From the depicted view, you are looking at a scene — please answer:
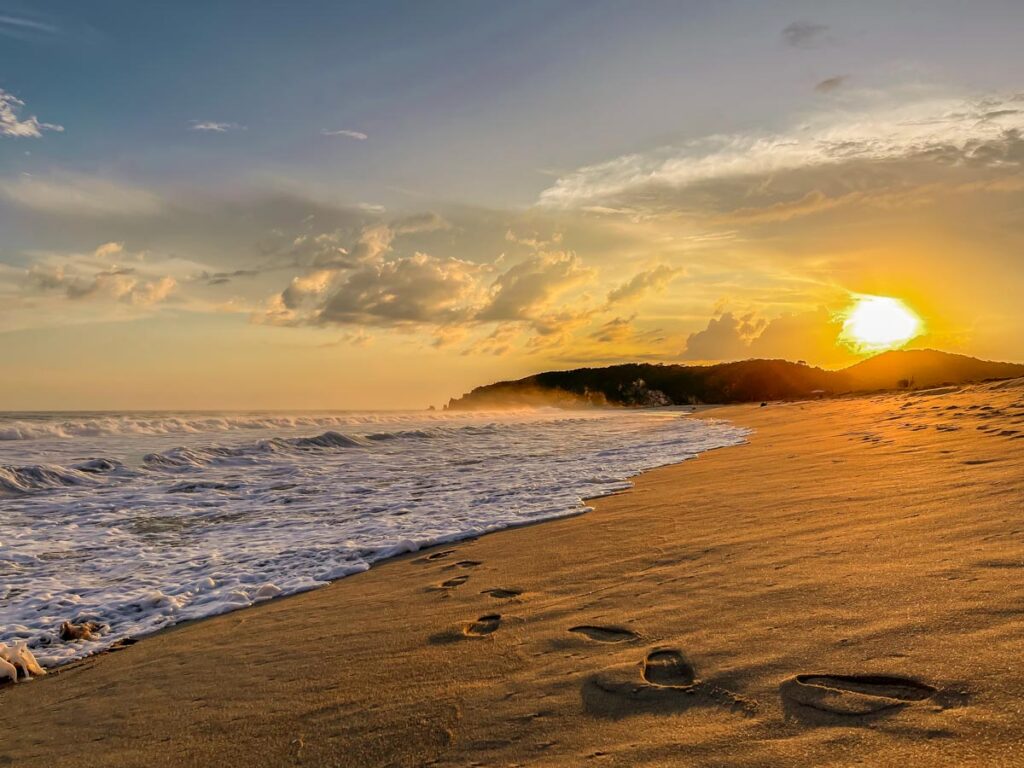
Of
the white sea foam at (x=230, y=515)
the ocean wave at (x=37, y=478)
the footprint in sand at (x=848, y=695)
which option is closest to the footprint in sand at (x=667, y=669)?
the footprint in sand at (x=848, y=695)

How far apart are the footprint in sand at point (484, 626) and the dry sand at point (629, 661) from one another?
0.02 meters

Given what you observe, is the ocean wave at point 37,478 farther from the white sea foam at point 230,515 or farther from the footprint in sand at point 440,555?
the footprint in sand at point 440,555

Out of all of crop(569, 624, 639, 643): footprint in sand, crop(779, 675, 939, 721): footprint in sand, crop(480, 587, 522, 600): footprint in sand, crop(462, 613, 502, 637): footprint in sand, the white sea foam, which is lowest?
the white sea foam

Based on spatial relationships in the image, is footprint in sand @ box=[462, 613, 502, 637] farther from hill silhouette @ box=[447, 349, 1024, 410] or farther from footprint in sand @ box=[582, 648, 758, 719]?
hill silhouette @ box=[447, 349, 1024, 410]

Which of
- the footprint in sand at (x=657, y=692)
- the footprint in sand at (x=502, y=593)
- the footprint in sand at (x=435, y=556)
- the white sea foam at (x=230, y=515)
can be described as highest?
the footprint in sand at (x=657, y=692)

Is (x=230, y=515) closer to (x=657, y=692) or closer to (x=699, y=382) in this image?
(x=657, y=692)

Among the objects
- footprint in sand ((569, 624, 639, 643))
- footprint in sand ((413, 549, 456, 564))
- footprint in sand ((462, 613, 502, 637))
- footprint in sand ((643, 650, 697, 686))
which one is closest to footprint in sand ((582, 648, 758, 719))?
footprint in sand ((643, 650, 697, 686))

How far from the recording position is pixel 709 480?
25.9ft

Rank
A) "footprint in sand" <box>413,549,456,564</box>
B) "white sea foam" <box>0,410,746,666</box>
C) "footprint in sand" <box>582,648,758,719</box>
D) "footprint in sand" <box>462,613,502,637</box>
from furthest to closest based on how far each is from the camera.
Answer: "footprint in sand" <box>413,549,456,564</box>
"white sea foam" <box>0,410,746,666</box>
"footprint in sand" <box>462,613,502,637</box>
"footprint in sand" <box>582,648,758,719</box>

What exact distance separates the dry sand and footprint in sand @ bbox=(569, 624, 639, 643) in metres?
0.01

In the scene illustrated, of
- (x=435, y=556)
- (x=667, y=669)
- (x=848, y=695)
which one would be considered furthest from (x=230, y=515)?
(x=848, y=695)

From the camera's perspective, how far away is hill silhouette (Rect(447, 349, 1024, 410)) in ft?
243

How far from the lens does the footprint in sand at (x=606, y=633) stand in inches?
108

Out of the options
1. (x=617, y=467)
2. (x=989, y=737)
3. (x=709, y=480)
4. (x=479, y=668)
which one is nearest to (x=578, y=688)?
(x=479, y=668)
